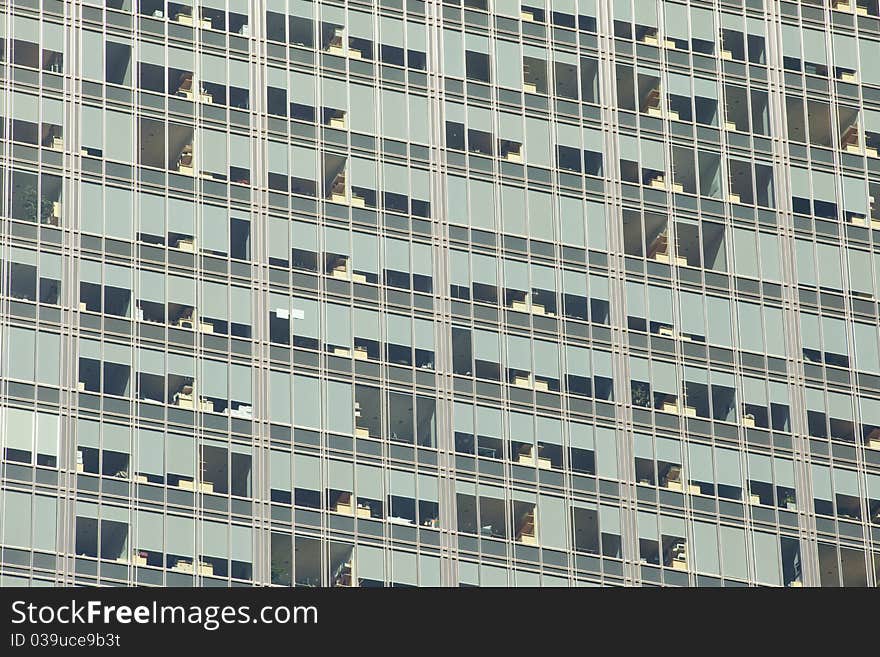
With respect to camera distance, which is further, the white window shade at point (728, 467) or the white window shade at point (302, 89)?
the white window shade at point (302, 89)

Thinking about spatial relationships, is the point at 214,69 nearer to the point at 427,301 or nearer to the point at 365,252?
the point at 365,252

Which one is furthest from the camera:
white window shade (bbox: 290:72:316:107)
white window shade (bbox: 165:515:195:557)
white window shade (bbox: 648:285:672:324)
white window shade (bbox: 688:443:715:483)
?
white window shade (bbox: 648:285:672:324)

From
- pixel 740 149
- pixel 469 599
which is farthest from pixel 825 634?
pixel 740 149

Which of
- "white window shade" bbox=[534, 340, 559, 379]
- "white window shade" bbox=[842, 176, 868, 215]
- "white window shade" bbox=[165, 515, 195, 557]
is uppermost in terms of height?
"white window shade" bbox=[842, 176, 868, 215]

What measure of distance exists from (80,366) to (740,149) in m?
37.9

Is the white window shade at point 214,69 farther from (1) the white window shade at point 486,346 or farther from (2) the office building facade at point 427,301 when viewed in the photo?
(1) the white window shade at point 486,346

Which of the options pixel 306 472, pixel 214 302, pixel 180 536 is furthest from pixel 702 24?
pixel 180 536

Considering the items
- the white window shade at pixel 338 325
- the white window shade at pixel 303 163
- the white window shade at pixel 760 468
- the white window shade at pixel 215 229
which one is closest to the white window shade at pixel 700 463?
the white window shade at pixel 760 468

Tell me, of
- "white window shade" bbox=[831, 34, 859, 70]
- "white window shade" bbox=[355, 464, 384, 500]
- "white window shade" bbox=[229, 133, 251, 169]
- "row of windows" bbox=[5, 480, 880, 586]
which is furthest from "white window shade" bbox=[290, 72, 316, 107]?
"white window shade" bbox=[831, 34, 859, 70]

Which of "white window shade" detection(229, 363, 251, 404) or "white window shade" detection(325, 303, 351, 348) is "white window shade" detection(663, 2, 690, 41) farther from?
"white window shade" detection(229, 363, 251, 404)

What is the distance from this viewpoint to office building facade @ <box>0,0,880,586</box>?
10294 cm

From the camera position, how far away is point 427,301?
360ft

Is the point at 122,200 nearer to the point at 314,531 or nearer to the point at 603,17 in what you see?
the point at 314,531

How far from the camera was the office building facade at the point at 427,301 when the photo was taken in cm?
10294
